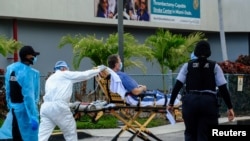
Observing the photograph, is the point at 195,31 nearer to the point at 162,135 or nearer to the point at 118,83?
the point at 162,135

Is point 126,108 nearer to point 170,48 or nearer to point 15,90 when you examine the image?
point 15,90

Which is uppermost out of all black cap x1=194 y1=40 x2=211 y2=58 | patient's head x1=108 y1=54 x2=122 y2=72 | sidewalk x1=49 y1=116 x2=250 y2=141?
black cap x1=194 y1=40 x2=211 y2=58

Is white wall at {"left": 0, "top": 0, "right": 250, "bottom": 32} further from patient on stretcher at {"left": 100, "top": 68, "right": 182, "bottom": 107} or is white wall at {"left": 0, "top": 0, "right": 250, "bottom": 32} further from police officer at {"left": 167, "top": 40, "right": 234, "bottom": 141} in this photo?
police officer at {"left": 167, "top": 40, "right": 234, "bottom": 141}

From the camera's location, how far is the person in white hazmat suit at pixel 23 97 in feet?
30.3

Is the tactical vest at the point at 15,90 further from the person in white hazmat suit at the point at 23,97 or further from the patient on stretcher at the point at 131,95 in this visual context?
the patient on stretcher at the point at 131,95

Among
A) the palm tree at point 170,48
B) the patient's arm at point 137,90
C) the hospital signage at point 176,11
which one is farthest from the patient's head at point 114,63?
the hospital signage at point 176,11

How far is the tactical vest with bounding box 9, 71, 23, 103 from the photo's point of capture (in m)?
9.36

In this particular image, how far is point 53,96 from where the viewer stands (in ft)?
33.4

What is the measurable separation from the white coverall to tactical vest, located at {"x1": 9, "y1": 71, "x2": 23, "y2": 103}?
0.85m

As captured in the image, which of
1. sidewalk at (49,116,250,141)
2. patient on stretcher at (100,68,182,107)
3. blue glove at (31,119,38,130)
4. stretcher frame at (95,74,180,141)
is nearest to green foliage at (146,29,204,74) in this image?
sidewalk at (49,116,250,141)

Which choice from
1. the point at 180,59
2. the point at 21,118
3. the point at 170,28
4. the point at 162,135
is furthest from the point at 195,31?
the point at 21,118

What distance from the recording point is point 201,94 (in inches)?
358

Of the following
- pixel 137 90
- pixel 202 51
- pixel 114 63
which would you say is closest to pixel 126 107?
pixel 137 90

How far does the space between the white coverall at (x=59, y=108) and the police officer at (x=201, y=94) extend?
207 centimetres
